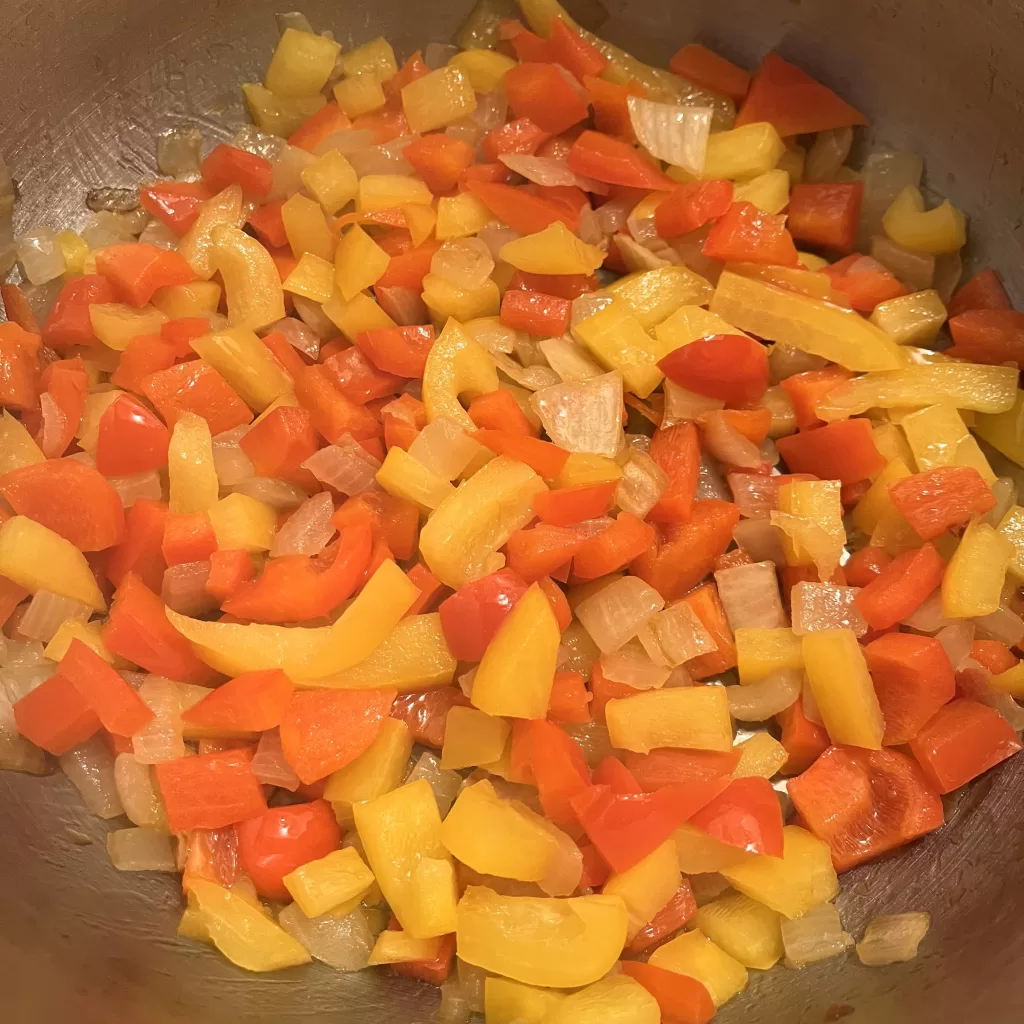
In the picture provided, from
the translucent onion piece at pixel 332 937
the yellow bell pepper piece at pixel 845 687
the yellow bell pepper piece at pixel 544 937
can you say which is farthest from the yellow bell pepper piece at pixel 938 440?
the translucent onion piece at pixel 332 937

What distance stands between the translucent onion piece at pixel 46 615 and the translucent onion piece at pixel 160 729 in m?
0.24

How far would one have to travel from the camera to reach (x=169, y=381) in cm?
201

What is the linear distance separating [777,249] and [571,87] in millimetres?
683

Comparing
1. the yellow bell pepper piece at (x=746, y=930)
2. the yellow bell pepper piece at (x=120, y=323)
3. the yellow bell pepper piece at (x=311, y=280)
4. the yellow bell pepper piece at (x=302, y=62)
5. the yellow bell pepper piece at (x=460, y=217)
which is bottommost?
the yellow bell pepper piece at (x=746, y=930)

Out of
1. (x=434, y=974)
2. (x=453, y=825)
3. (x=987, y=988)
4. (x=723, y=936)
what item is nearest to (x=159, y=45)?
(x=453, y=825)

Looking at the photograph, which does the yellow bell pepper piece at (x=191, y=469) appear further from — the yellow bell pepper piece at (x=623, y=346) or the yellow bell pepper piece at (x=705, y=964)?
the yellow bell pepper piece at (x=705, y=964)

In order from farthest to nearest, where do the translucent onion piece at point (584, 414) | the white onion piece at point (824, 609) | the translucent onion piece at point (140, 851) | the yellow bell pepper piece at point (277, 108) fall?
1. the yellow bell pepper piece at point (277, 108)
2. the translucent onion piece at point (584, 414)
3. the white onion piece at point (824, 609)
4. the translucent onion piece at point (140, 851)

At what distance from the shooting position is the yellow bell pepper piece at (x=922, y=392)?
208cm

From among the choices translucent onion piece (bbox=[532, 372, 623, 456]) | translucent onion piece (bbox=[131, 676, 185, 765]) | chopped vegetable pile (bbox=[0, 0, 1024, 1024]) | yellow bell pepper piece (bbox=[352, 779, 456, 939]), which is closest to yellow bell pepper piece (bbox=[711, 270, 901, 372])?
chopped vegetable pile (bbox=[0, 0, 1024, 1024])

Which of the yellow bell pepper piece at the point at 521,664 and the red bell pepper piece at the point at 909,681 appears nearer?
the yellow bell pepper piece at the point at 521,664

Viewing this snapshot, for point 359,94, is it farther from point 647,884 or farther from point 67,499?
point 647,884

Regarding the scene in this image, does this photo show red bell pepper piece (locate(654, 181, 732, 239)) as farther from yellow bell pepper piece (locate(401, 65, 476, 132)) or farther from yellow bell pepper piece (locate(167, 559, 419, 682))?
yellow bell pepper piece (locate(167, 559, 419, 682))

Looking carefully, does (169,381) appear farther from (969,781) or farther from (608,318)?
(969,781)

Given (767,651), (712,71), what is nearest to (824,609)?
(767,651)
